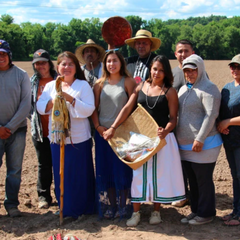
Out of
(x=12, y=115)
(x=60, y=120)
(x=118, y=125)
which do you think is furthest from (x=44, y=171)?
(x=118, y=125)

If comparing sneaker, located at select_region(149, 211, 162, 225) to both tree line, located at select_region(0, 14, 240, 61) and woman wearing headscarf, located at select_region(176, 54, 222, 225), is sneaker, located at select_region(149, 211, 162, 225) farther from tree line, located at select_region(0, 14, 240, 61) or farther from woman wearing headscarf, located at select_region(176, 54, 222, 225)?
tree line, located at select_region(0, 14, 240, 61)

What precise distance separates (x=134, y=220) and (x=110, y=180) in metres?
0.59

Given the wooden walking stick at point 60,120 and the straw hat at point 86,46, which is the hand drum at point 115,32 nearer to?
the straw hat at point 86,46

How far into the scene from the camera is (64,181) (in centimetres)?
413

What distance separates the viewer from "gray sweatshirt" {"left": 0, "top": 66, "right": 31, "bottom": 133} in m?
4.18

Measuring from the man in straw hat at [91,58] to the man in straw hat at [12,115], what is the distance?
981 mm

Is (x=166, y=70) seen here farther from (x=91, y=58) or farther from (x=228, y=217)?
(x=228, y=217)

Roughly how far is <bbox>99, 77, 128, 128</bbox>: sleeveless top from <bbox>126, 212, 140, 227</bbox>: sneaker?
1168mm

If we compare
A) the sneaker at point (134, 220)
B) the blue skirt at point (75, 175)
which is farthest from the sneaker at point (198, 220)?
the blue skirt at point (75, 175)

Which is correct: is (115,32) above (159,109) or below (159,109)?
Answer: above

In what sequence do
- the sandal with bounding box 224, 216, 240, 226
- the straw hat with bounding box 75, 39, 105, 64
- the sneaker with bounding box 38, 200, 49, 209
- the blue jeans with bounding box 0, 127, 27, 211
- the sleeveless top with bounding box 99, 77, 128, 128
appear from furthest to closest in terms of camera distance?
the straw hat with bounding box 75, 39, 105, 64 < the sneaker with bounding box 38, 200, 49, 209 < the blue jeans with bounding box 0, 127, 27, 211 < the sleeveless top with bounding box 99, 77, 128, 128 < the sandal with bounding box 224, 216, 240, 226

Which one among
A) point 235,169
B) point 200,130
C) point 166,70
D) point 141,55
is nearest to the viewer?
point 200,130

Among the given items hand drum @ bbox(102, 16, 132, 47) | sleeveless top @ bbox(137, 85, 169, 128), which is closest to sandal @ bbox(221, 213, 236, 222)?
sleeveless top @ bbox(137, 85, 169, 128)

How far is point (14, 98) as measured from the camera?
424 cm
